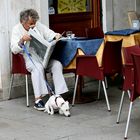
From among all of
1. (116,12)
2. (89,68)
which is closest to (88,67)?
(89,68)

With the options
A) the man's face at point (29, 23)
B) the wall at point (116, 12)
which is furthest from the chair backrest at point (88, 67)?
the wall at point (116, 12)

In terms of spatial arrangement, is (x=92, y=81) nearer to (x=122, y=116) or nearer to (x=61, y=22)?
(x=61, y=22)

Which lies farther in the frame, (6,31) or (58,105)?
(6,31)

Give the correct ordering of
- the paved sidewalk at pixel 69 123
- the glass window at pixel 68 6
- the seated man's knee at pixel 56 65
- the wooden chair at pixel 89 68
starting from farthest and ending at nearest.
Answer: the glass window at pixel 68 6
the seated man's knee at pixel 56 65
the wooden chair at pixel 89 68
the paved sidewalk at pixel 69 123

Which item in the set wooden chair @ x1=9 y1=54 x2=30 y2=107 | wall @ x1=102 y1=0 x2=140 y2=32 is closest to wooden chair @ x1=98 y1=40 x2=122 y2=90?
wooden chair @ x1=9 y1=54 x2=30 y2=107

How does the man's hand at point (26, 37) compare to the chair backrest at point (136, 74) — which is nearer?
the chair backrest at point (136, 74)

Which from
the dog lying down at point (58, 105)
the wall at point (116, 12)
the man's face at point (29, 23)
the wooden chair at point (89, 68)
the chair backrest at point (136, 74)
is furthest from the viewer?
the wall at point (116, 12)

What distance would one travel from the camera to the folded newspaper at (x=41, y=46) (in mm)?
6996

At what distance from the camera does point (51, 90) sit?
7352 mm

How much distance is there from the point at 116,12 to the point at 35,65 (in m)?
3.20

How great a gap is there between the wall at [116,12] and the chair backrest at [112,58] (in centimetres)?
255

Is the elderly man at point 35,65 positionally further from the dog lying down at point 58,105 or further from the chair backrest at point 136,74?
the chair backrest at point 136,74

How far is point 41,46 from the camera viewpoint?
7160mm

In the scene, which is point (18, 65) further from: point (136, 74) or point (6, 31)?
point (136, 74)
